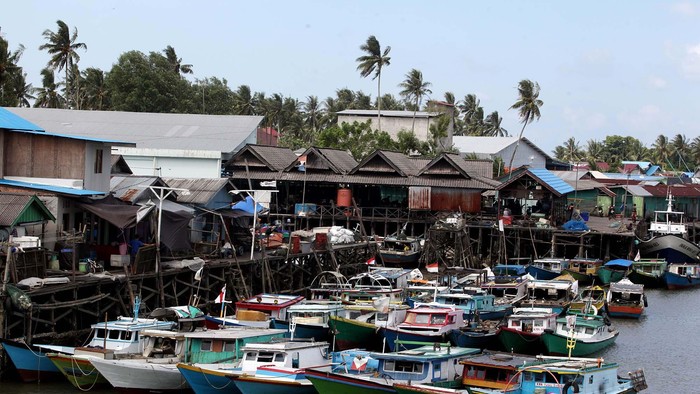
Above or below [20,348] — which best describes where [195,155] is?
above

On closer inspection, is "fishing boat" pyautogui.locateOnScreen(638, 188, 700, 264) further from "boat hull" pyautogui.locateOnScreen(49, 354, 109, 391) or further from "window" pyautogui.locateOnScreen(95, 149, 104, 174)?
"boat hull" pyautogui.locateOnScreen(49, 354, 109, 391)

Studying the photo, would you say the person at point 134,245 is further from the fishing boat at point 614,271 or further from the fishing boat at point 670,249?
the fishing boat at point 670,249

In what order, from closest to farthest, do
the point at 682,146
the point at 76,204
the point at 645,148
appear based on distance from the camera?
the point at 76,204 → the point at 682,146 → the point at 645,148

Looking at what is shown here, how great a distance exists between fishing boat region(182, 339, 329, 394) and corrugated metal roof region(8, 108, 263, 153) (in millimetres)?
38750

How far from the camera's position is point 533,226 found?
228ft

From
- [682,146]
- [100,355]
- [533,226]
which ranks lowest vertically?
[100,355]

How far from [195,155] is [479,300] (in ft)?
92.9

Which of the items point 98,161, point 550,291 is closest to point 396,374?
point 98,161

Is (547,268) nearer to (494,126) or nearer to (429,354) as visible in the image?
(429,354)

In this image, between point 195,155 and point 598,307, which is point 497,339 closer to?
point 598,307

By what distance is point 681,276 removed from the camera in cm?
6406

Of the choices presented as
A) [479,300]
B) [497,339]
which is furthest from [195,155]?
[497,339]

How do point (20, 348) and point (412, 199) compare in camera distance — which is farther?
point (412, 199)

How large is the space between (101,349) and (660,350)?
2462cm
